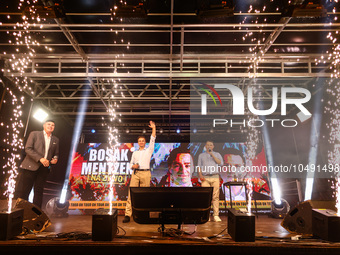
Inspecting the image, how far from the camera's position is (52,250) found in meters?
2.72

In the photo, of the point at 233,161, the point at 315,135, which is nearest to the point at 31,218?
the point at 233,161

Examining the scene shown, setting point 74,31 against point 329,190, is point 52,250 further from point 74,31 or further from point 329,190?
point 329,190

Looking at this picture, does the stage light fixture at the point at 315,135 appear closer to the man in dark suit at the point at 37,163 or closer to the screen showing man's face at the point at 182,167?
the screen showing man's face at the point at 182,167

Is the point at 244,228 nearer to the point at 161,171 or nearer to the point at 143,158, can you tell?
the point at 143,158

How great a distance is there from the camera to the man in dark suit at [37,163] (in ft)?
14.6

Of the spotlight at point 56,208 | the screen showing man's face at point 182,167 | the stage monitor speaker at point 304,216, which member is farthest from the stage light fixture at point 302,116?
the spotlight at point 56,208

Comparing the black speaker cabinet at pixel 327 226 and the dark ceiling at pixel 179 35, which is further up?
the dark ceiling at pixel 179 35

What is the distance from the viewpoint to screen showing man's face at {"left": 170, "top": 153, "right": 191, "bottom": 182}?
8586mm

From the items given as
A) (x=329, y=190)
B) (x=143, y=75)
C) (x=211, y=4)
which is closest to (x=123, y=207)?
(x=143, y=75)

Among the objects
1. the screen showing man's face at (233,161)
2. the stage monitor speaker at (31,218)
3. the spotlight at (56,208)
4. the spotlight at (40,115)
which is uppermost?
the spotlight at (40,115)

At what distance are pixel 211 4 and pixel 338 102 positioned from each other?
14.5ft

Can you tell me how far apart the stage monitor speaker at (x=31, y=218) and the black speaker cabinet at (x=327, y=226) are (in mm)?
3591

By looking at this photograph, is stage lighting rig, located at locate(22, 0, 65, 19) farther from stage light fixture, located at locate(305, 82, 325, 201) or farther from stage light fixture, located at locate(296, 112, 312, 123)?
stage light fixture, located at locate(296, 112, 312, 123)

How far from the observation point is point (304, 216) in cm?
356
